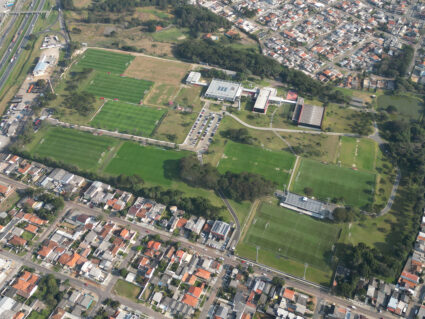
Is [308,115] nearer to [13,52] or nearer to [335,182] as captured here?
[335,182]

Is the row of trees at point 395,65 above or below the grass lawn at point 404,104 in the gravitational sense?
above

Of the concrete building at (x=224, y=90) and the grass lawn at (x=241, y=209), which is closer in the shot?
the grass lawn at (x=241, y=209)

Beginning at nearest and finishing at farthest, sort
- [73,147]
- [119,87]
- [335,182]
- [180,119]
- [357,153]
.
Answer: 1. [335,182]
2. [357,153]
3. [73,147]
4. [180,119]
5. [119,87]

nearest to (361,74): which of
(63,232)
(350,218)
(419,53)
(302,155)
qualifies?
(419,53)

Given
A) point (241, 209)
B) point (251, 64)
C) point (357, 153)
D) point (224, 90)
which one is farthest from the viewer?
point (251, 64)

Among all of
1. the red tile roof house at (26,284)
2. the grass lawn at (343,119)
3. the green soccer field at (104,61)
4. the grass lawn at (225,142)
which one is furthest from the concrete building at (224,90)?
the red tile roof house at (26,284)

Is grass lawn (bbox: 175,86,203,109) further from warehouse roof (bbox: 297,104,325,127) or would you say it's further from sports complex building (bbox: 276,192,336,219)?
sports complex building (bbox: 276,192,336,219)

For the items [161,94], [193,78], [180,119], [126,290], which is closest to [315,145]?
[180,119]

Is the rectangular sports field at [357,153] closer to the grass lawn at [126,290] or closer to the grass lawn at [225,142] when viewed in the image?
the grass lawn at [225,142]
